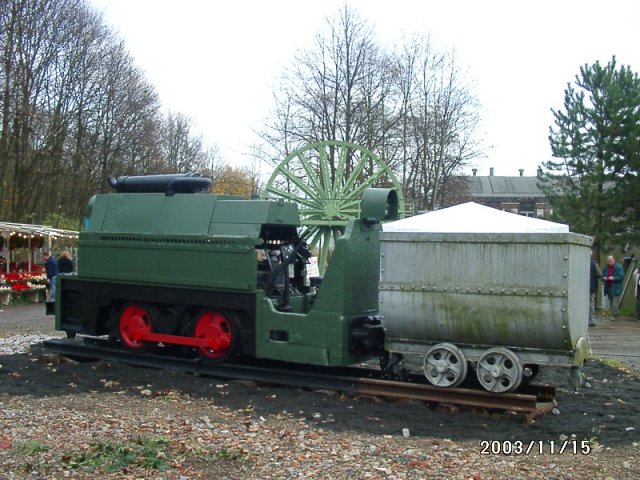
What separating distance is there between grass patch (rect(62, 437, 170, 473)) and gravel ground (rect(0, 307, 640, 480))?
0.01 meters

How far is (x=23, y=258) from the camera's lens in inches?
1147

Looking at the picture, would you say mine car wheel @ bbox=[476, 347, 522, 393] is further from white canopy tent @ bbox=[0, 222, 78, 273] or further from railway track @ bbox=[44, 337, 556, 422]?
white canopy tent @ bbox=[0, 222, 78, 273]

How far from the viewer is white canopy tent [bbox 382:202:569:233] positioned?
28.0 ft

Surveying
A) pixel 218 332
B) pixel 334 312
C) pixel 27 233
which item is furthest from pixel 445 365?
pixel 27 233

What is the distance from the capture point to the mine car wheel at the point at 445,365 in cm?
837

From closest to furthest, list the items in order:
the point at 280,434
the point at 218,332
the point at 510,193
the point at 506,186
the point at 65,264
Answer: the point at 280,434
the point at 218,332
the point at 65,264
the point at 510,193
the point at 506,186

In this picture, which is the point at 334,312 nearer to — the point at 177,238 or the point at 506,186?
the point at 177,238

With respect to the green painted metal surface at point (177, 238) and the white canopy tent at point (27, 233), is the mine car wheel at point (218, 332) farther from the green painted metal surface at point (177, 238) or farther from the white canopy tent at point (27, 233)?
the white canopy tent at point (27, 233)

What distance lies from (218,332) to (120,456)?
4.03 meters

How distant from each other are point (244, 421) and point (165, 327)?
3.37 meters

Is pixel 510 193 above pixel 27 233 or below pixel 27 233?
above

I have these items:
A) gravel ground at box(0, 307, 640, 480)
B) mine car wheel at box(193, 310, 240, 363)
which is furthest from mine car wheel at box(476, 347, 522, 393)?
mine car wheel at box(193, 310, 240, 363)

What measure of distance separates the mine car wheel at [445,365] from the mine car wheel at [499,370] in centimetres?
21

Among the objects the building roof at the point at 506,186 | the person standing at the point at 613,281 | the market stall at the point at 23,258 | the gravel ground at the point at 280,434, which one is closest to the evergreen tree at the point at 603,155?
the person standing at the point at 613,281
